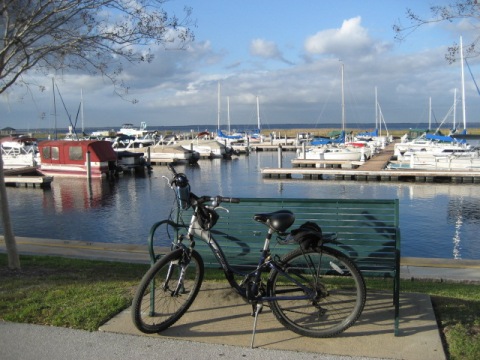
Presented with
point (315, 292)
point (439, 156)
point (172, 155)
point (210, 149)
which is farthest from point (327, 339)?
point (210, 149)

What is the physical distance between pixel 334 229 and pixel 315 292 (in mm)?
903

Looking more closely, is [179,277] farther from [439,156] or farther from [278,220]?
[439,156]

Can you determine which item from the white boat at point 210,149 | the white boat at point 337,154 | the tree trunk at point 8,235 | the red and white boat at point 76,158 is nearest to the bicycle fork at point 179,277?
the tree trunk at point 8,235

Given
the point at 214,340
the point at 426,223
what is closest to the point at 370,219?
the point at 214,340

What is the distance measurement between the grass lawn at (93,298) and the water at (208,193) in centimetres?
876

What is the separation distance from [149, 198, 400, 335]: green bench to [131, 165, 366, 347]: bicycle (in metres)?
0.34

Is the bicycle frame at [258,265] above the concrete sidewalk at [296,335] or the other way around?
above

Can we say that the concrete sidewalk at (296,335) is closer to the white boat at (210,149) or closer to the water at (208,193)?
the water at (208,193)

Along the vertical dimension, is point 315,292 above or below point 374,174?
above

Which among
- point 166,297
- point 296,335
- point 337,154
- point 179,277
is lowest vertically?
point 296,335

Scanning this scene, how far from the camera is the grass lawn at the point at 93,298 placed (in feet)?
16.2

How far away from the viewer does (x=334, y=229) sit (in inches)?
220

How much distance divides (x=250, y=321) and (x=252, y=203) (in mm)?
1307

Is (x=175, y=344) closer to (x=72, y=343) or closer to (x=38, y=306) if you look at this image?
(x=72, y=343)
